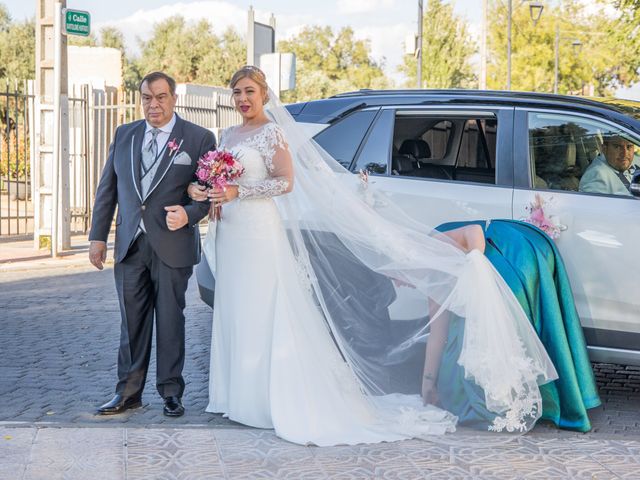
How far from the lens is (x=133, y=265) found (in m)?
5.93

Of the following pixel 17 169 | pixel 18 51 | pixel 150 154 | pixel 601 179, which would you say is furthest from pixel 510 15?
pixel 150 154

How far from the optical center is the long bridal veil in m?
5.71

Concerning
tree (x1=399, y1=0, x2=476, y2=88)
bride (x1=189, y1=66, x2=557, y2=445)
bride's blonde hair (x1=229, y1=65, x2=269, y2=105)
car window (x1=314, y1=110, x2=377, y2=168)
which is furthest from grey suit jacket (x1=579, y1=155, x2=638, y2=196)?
tree (x1=399, y1=0, x2=476, y2=88)

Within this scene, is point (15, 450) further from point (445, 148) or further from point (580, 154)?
point (580, 154)

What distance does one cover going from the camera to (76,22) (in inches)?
551

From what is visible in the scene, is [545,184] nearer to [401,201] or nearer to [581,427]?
[401,201]

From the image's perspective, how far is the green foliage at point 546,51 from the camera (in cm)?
5284

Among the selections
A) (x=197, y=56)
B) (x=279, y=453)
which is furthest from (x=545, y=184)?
(x=197, y=56)

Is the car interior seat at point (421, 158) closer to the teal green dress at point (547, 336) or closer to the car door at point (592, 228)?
the car door at point (592, 228)

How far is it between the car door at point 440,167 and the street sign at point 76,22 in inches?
332

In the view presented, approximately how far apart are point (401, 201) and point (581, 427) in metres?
1.83

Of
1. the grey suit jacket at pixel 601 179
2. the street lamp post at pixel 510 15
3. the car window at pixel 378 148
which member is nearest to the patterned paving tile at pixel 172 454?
the car window at pixel 378 148

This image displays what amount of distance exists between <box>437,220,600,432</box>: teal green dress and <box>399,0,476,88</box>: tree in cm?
4134

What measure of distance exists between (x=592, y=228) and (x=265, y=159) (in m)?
2.06
